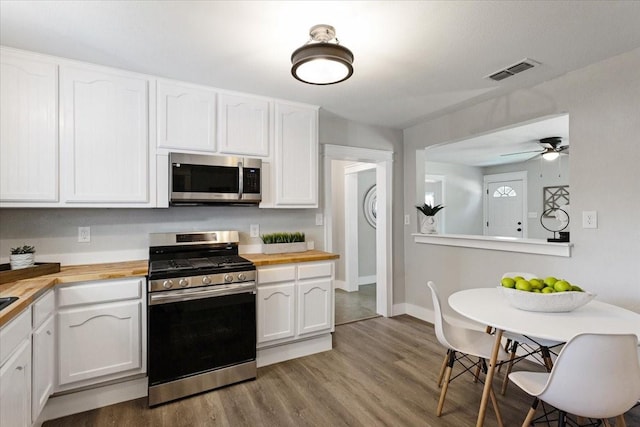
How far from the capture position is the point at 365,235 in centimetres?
563

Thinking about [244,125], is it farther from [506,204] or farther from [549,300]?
[506,204]

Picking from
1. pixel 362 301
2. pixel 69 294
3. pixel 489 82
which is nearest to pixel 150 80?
pixel 69 294

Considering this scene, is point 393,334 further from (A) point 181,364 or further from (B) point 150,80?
(B) point 150,80

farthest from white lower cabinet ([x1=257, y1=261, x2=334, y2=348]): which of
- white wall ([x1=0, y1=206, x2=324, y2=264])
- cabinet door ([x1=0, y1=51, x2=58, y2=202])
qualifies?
cabinet door ([x1=0, y1=51, x2=58, y2=202])

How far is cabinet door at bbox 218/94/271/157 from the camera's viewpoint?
2777mm

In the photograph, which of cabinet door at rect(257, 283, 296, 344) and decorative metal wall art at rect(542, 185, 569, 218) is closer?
cabinet door at rect(257, 283, 296, 344)

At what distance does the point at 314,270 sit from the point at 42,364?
191cm

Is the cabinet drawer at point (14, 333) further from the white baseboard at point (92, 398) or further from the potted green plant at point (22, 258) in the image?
the white baseboard at point (92, 398)

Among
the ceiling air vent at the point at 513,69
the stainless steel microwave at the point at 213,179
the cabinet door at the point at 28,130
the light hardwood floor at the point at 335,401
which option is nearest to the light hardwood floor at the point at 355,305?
the light hardwood floor at the point at 335,401

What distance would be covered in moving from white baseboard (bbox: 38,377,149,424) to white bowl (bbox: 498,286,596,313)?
8.22 ft

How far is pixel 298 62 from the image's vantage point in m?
1.81

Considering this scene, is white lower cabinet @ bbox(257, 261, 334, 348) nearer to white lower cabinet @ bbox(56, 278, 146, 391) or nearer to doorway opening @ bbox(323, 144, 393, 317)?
doorway opening @ bbox(323, 144, 393, 317)

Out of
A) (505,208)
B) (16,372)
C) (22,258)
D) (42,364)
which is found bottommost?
(42,364)

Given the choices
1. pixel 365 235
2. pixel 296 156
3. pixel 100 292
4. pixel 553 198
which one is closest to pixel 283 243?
pixel 296 156
